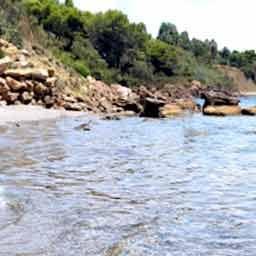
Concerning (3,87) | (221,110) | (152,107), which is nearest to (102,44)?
(221,110)

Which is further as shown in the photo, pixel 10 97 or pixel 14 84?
pixel 14 84

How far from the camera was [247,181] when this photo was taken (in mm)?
9016

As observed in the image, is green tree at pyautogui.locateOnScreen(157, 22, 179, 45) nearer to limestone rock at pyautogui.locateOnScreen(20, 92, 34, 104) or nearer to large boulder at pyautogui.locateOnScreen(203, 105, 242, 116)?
large boulder at pyautogui.locateOnScreen(203, 105, 242, 116)

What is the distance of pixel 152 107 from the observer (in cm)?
3083

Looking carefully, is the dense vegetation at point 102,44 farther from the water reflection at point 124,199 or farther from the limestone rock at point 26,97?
→ the water reflection at point 124,199

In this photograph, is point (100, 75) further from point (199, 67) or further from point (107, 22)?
point (199, 67)

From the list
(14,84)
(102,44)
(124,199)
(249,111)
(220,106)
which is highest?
(102,44)

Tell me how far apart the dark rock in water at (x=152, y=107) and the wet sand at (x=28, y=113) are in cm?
385

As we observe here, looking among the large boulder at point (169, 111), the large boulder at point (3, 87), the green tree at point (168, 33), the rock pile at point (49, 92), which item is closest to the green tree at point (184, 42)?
the green tree at point (168, 33)

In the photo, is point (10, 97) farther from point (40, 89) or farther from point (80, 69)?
point (80, 69)

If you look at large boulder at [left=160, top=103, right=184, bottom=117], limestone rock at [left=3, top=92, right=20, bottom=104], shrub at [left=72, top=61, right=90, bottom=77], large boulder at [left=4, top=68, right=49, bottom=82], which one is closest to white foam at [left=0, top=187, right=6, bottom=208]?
limestone rock at [left=3, top=92, right=20, bottom=104]

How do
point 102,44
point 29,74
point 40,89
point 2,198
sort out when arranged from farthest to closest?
point 102,44
point 40,89
point 29,74
point 2,198

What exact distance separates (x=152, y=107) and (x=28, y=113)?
8.76 metres

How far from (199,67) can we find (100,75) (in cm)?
5250
